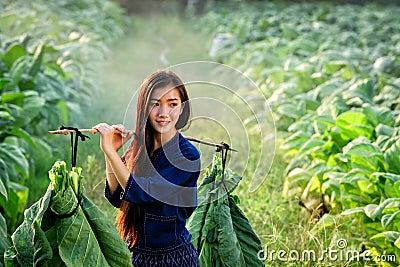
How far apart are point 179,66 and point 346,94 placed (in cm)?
305

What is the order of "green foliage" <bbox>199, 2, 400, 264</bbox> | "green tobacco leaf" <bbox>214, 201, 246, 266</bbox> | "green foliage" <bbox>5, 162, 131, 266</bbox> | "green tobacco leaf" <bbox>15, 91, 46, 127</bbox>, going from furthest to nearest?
"green tobacco leaf" <bbox>15, 91, 46, 127</bbox>, "green foliage" <bbox>199, 2, 400, 264</bbox>, "green tobacco leaf" <bbox>214, 201, 246, 266</bbox>, "green foliage" <bbox>5, 162, 131, 266</bbox>

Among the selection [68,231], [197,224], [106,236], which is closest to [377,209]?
[197,224]

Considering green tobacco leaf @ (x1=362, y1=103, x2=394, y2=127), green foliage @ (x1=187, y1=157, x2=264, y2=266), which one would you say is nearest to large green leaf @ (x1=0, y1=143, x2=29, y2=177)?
green foliage @ (x1=187, y1=157, x2=264, y2=266)

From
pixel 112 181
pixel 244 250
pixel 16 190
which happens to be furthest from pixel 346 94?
pixel 112 181

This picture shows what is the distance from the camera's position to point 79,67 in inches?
261

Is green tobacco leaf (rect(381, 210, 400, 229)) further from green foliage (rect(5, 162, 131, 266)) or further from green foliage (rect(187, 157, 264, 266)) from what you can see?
green foliage (rect(5, 162, 131, 266))

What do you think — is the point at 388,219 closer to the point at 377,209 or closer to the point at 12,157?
the point at 377,209

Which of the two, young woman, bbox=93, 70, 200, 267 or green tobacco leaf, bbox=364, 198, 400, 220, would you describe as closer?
young woman, bbox=93, 70, 200, 267

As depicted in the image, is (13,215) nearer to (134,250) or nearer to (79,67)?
(134,250)

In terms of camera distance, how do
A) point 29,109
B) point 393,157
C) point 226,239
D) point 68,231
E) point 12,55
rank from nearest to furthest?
point 68,231 → point 226,239 → point 393,157 → point 29,109 → point 12,55

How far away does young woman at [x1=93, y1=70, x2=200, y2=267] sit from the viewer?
2.01 metres

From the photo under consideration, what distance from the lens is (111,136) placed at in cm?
195

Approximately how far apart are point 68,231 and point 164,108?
483 millimetres

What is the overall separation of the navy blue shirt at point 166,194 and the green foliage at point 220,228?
0.41 feet
